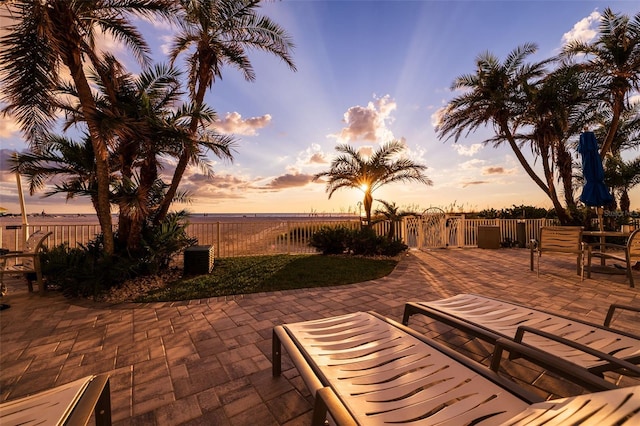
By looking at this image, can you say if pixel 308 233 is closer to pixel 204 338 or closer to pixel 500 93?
pixel 204 338

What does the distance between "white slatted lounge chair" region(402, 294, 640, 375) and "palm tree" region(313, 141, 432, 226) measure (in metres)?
6.62

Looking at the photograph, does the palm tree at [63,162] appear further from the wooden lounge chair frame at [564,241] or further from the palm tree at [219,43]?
the wooden lounge chair frame at [564,241]

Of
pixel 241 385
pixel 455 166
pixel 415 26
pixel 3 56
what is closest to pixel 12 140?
pixel 3 56

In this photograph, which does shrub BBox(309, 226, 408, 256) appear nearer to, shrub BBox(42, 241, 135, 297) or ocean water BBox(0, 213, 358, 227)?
shrub BBox(42, 241, 135, 297)

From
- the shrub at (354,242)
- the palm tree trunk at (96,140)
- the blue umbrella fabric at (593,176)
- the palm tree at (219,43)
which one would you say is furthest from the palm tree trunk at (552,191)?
the palm tree trunk at (96,140)

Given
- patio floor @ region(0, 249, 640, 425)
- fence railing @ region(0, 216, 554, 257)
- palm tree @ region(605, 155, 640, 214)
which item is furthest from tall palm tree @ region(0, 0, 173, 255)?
palm tree @ region(605, 155, 640, 214)

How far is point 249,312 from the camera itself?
11.2ft

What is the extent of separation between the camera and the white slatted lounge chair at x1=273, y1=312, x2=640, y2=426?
94 cm

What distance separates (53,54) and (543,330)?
731 cm

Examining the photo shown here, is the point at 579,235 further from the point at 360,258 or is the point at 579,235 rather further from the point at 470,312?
the point at 360,258

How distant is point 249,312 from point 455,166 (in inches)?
451

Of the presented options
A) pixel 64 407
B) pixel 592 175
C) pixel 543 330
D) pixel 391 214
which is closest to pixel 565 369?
pixel 543 330

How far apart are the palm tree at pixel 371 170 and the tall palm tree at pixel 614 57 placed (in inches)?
230

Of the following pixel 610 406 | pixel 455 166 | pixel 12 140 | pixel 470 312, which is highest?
pixel 455 166
